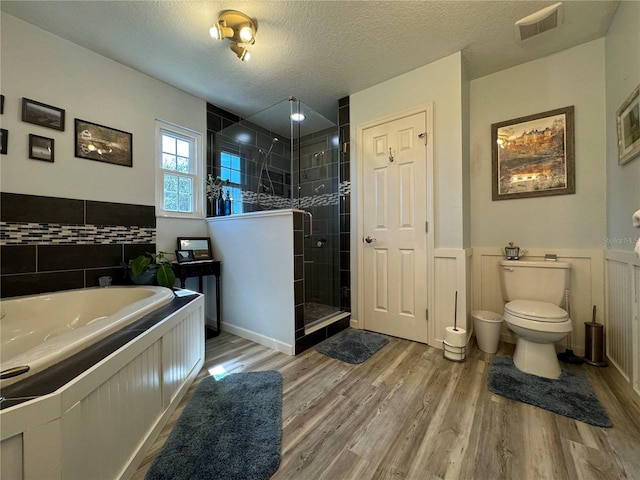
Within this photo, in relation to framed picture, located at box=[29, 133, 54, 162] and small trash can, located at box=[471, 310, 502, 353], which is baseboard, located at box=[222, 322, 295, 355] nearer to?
small trash can, located at box=[471, 310, 502, 353]

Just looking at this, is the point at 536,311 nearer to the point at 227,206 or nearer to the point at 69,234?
Answer: the point at 227,206

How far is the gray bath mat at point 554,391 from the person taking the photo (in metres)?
1.32

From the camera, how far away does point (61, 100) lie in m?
1.92

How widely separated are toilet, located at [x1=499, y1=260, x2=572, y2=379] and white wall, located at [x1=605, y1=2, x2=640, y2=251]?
0.39m

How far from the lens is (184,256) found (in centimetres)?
253

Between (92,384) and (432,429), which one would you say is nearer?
(92,384)

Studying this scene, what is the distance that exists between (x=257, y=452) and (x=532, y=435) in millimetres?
1298

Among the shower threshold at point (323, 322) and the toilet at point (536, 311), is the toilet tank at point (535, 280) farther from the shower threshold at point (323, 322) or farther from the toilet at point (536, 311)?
the shower threshold at point (323, 322)

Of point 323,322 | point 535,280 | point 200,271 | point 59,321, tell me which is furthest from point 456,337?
point 59,321

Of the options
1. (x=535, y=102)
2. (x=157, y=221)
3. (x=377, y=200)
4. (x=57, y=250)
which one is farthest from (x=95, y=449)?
(x=535, y=102)

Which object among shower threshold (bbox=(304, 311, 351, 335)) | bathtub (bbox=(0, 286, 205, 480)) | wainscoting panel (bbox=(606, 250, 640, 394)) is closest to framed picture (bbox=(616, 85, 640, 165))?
wainscoting panel (bbox=(606, 250, 640, 394))

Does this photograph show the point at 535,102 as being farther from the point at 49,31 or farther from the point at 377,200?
the point at 49,31

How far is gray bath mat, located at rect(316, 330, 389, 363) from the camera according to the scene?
201 centimetres

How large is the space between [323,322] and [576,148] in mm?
2569
